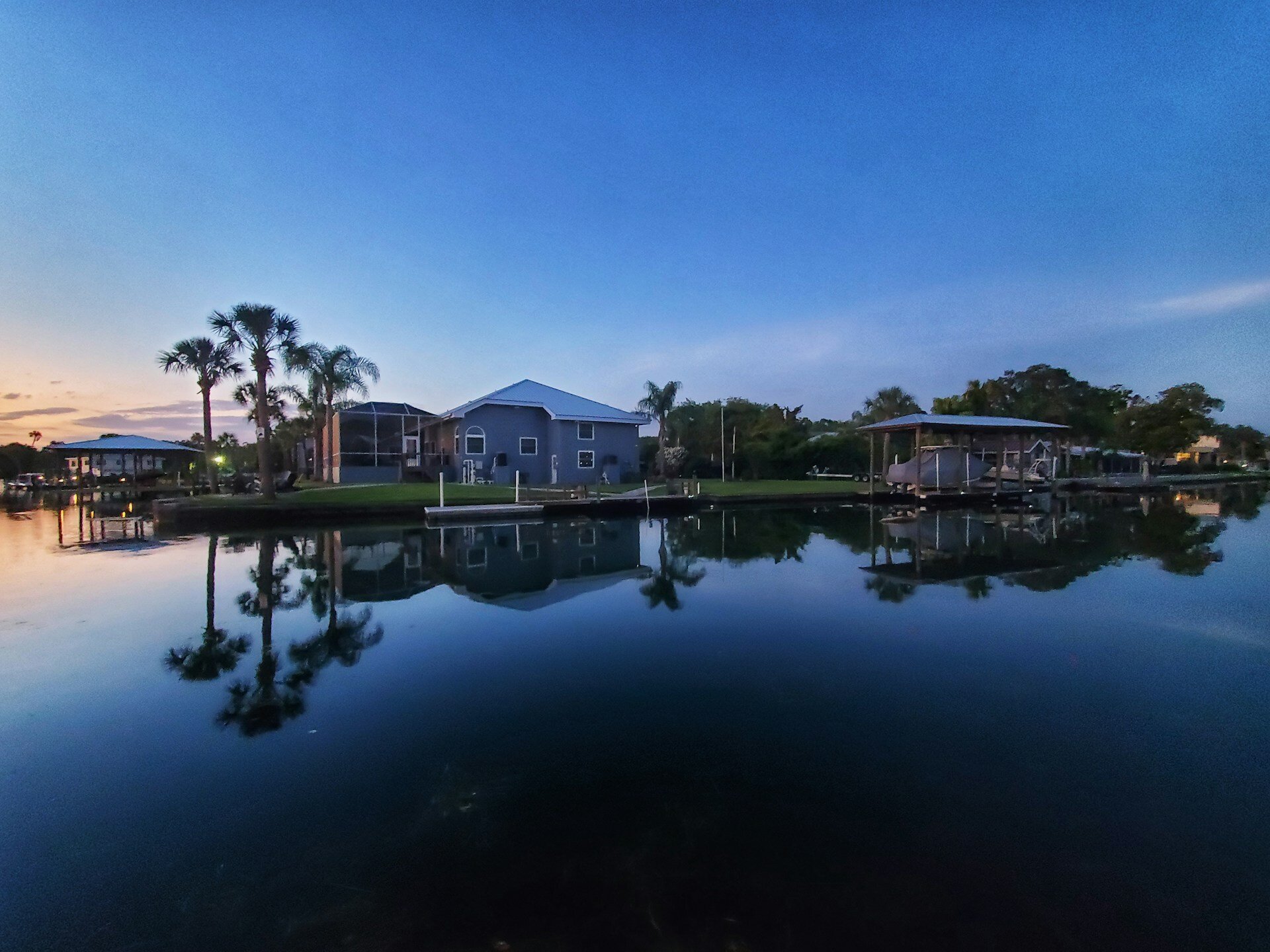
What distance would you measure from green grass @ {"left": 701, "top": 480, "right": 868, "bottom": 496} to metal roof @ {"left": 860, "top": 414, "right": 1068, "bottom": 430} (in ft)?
14.9

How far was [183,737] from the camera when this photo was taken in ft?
15.0

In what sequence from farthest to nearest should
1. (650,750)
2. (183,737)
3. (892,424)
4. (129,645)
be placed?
(892,424) → (129,645) → (183,737) → (650,750)

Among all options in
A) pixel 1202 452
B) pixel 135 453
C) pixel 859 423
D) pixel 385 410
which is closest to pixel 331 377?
pixel 385 410

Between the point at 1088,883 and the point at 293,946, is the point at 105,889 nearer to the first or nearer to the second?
the point at 293,946

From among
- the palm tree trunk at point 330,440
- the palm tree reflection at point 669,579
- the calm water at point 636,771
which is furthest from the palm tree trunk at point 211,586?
the palm tree trunk at point 330,440

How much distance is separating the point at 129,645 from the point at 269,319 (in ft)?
55.2

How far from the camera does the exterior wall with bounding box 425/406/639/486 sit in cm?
2953

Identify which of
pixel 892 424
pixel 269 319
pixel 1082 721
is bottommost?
pixel 1082 721

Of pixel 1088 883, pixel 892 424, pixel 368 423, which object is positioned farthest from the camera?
pixel 368 423

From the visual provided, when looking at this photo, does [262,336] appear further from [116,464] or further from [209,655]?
[116,464]

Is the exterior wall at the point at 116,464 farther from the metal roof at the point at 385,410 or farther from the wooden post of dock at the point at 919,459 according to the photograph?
the wooden post of dock at the point at 919,459

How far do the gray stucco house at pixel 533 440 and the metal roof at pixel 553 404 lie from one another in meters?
0.04

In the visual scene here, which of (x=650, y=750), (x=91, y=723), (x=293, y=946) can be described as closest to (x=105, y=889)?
(x=293, y=946)

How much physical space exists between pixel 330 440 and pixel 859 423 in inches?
1642
